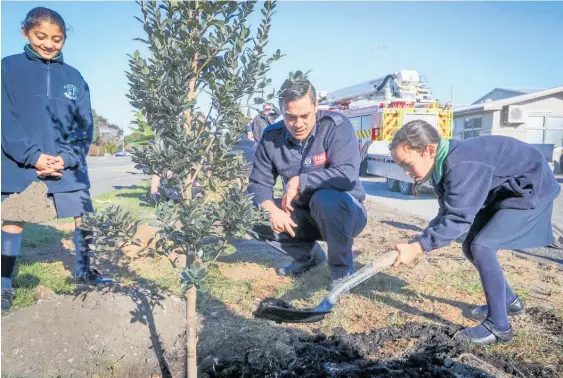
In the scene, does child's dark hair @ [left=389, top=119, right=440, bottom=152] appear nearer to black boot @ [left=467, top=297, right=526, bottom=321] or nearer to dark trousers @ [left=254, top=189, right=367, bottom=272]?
dark trousers @ [left=254, top=189, right=367, bottom=272]

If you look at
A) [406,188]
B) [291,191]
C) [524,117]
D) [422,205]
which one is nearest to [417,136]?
[291,191]

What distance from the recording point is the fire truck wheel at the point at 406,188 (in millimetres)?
11148

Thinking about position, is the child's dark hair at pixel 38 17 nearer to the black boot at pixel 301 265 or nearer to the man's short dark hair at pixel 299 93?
the man's short dark hair at pixel 299 93

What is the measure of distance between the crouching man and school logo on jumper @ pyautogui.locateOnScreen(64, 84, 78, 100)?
141 cm

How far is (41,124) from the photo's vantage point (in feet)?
10.2

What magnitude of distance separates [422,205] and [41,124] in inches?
310

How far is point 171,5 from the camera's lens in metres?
2.02

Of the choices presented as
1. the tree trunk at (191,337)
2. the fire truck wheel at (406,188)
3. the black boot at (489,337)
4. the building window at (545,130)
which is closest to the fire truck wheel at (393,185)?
the fire truck wheel at (406,188)

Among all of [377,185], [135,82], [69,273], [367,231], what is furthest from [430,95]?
[135,82]

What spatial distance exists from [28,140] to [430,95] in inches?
626

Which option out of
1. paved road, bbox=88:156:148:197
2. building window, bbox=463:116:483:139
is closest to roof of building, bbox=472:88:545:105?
building window, bbox=463:116:483:139

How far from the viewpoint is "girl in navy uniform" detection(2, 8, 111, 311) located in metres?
2.98

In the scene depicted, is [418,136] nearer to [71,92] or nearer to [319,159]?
[319,159]

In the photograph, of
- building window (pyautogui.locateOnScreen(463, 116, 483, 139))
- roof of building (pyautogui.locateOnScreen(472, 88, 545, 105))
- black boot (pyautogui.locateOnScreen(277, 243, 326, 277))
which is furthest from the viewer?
roof of building (pyautogui.locateOnScreen(472, 88, 545, 105))
